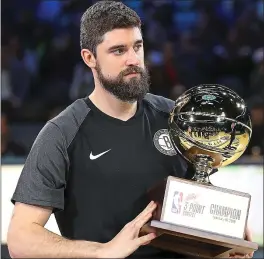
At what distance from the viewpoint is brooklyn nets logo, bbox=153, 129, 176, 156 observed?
6.46 feet

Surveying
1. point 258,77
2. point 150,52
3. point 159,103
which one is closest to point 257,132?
point 258,77

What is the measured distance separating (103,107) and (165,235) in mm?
487

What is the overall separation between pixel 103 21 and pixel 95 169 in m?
0.42

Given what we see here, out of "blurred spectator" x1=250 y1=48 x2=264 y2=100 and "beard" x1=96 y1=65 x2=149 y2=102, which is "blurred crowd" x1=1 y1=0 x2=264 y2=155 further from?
"beard" x1=96 y1=65 x2=149 y2=102

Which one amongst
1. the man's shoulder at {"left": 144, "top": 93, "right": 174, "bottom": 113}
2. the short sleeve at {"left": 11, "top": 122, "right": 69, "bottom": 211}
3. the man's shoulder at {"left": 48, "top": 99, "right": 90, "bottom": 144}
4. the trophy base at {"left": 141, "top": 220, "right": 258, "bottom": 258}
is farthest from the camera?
the man's shoulder at {"left": 144, "top": 93, "right": 174, "bottom": 113}

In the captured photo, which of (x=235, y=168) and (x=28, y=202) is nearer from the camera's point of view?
(x=28, y=202)

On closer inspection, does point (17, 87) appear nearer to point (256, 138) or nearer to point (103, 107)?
point (256, 138)

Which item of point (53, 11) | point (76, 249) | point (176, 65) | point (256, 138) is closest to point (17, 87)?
point (53, 11)

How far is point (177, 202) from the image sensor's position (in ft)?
5.29

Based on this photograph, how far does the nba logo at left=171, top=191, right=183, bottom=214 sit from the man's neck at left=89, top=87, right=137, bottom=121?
0.45 m

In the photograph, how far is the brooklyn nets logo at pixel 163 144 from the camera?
1969 millimetres

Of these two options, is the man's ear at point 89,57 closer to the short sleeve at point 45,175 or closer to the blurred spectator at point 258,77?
the short sleeve at point 45,175

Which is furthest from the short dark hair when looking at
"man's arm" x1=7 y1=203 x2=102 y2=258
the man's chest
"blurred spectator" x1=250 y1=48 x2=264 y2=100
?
"blurred spectator" x1=250 y1=48 x2=264 y2=100

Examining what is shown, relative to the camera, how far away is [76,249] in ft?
5.49
